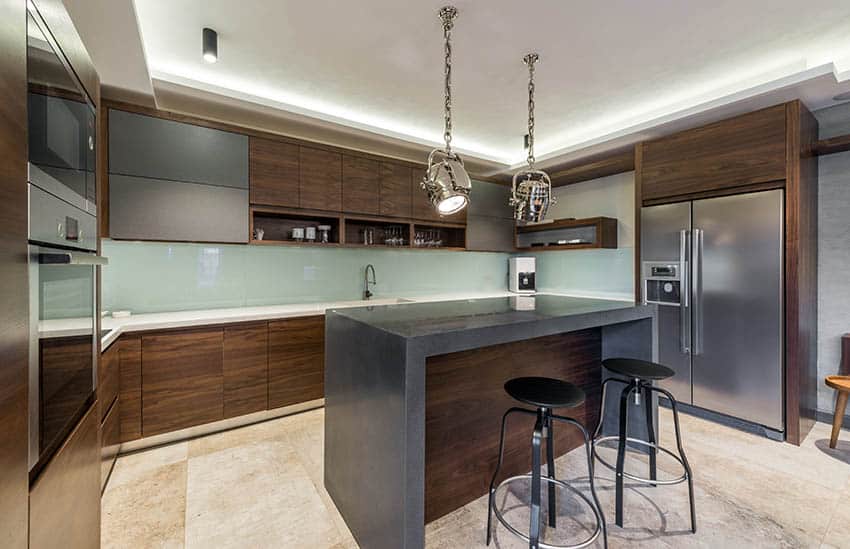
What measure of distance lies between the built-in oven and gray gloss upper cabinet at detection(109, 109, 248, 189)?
5.78ft

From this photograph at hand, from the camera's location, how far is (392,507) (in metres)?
1.41

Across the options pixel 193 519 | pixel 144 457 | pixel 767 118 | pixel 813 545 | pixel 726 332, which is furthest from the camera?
pixel 726 332

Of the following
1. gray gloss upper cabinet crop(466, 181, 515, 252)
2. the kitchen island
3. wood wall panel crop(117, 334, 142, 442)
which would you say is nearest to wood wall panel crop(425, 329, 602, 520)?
the kitchen island

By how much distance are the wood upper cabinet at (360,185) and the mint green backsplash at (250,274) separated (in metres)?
0.53

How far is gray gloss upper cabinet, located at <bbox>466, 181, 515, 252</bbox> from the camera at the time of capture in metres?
4.57

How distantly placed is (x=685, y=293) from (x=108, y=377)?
13.7 ft

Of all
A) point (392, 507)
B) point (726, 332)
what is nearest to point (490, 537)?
point (392, 507)

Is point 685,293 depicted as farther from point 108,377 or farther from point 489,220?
point 108,377

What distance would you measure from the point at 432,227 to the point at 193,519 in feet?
11.2

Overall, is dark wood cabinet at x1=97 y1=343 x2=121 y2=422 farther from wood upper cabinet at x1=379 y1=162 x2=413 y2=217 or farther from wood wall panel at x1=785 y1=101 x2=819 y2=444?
wood wall panel at x1=785 y1=101 x2=819 y2=444

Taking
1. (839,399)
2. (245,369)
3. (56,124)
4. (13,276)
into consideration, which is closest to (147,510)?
(245,369)

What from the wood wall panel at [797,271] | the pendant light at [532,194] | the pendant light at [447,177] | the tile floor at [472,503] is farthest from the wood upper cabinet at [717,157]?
the pendant light at [447,177]

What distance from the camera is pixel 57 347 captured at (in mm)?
907

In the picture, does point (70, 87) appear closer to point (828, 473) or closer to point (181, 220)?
point (181, 220)
